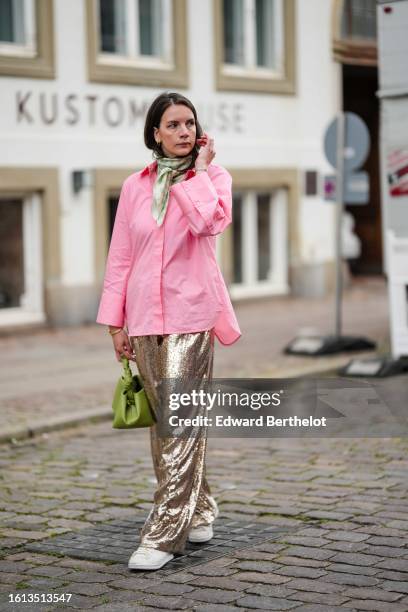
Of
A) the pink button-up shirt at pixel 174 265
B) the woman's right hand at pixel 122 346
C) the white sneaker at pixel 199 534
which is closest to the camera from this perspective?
the pink button-up shirt at pixel 174 265

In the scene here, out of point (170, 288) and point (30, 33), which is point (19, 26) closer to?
point (30, 33)

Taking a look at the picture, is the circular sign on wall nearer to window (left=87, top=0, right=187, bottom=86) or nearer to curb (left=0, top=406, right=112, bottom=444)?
curb (left=0, top=406, right=112, bottom=444)

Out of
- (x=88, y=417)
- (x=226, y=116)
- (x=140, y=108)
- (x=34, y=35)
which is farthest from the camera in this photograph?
(x=226, y=116)

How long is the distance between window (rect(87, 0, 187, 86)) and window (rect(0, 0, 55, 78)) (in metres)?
0.67

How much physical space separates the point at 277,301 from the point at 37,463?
10887 mm

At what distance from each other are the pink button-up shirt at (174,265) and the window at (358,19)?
48.9 feet

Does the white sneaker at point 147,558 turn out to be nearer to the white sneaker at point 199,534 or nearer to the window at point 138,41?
the white sneaker at point 199,534

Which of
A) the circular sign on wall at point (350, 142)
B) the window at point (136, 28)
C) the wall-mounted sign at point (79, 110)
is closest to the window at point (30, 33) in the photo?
the wall-mounted sign at point (79, 110)

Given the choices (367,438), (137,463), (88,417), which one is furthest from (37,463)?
(367,438)

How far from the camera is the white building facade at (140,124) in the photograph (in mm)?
15094

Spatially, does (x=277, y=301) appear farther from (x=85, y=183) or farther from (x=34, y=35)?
(x=34, y=35)

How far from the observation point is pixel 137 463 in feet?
24.9

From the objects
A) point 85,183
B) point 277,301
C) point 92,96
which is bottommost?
point 277,301

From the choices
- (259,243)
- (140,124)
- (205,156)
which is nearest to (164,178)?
(205,156)
